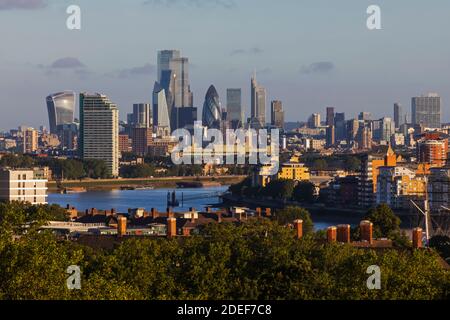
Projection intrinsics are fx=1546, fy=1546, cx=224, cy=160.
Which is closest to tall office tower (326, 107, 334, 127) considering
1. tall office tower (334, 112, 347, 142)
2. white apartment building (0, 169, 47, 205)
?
tall office tower (334, 112, 347, 142)

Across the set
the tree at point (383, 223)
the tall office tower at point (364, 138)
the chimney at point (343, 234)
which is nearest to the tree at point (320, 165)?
the tall office tower at point (364, 138)

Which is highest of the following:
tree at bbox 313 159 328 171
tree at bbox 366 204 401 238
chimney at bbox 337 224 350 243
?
chimney at bbox 337 224 350 243

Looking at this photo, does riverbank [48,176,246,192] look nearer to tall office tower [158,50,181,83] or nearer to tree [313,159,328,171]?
tree [313,159,328,171]

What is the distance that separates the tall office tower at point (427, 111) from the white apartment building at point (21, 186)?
81264mm

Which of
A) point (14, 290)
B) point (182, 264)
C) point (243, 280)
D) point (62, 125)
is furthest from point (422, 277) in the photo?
point (62, 125)

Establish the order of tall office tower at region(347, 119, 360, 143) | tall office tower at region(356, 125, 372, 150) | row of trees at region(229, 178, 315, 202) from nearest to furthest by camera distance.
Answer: row of trees at region(229, 178, 315, 202) < tall office tower at region(356, 125, 372, 150) < tall office tower at region(347, 119, 360, 143)

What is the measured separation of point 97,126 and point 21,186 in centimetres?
4376

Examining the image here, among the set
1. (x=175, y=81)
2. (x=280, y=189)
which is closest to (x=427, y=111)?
(x=175, y=81)

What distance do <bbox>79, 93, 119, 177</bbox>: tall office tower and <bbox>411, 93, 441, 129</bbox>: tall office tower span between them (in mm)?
41207

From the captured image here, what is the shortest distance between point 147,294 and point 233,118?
349 ft

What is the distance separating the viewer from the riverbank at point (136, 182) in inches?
2357

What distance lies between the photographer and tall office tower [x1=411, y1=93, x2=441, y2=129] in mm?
113438

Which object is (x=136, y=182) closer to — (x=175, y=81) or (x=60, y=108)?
(x=60, y=108)
